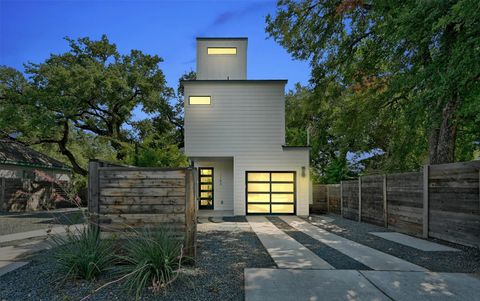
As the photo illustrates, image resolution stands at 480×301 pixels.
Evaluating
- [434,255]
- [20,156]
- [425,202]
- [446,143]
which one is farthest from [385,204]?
[20,156]

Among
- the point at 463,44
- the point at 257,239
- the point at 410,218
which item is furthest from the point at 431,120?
the point at 257,239

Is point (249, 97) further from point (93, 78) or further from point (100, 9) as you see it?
point (93, 78)

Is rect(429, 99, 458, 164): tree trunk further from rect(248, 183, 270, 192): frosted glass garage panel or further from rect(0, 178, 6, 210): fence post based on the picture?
rect(0, 178, 6, 210): fence post

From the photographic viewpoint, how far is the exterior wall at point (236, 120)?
13.9 metres

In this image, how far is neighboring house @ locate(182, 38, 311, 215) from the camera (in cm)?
1377

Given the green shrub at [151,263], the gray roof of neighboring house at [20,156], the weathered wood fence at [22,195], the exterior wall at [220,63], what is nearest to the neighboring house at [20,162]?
the gray roof of neighboring house at [20,156]

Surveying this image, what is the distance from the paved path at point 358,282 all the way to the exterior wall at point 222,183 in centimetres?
1022

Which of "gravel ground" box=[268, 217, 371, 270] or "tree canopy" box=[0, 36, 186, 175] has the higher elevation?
"tree canopy" box=[0, 36, 186, 175]

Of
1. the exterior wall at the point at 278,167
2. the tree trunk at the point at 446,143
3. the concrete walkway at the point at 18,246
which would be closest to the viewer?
the concrete walkway at the point at 18,246

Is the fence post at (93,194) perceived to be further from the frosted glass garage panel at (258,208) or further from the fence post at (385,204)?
the frosted glass garage panel at (258,208)

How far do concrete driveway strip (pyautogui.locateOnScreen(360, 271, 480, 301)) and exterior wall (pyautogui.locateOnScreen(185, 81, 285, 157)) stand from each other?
377 inches

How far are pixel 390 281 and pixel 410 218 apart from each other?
4.73 m

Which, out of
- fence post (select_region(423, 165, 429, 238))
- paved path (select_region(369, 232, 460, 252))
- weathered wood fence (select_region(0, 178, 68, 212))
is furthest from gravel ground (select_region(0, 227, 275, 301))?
weathered wood fence (select_region(0, 178, 68, 212))

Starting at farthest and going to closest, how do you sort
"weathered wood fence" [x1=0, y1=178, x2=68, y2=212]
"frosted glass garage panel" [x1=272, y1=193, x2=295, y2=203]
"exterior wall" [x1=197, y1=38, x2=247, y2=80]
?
"exterior wall" [x1=197, y1=38, x2=247, y2=80] → "weathered wood fence" [x1=0, y1=178, x2=68, y2=212] → "frosted glass garage panel" [x1=272, y1=193, x2=295, y2=203]
